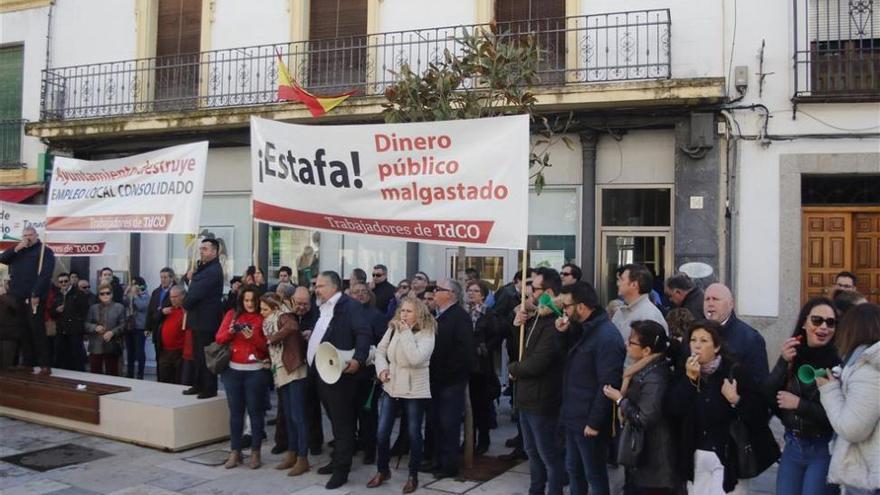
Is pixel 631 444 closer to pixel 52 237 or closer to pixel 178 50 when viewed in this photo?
pixel 52 237

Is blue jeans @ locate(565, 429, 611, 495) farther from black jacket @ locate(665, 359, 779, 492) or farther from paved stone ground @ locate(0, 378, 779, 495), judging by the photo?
paved stone ground @ locate(0, 378, 779, 495)

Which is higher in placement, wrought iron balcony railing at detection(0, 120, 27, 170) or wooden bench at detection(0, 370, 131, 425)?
wrought iron balcony railing at detection(0, 120, 27, 170)

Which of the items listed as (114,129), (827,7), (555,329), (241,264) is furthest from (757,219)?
(114,129)

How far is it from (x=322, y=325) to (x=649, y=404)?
317cm

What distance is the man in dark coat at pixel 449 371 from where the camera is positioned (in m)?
6.53

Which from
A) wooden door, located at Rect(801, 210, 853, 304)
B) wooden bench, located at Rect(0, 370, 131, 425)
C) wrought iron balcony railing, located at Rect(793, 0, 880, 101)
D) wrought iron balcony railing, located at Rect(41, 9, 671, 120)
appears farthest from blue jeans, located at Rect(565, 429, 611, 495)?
wrought iron balcony railing, located at Rect(793, 0, 880, 101)

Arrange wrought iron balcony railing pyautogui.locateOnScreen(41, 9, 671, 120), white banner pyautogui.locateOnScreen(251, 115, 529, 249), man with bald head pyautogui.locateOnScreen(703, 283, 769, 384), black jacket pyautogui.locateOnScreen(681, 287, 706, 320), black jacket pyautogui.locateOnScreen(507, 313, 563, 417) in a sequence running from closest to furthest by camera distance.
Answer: man with bald head pyautogui.locateOnScreen(703, 283, 769, 384) < black jacket pyautogui.locateOnScreen(507, 313, 563, 417) < white banner pyautogui.locateOnScreen(251, 115, 529, 249) < black jacket pyautogui.locateOnScreen(681, 287, 706, 320) < wrought iron balcony railing pyautogui.locateOnScreen(41, 9, 671, 120)

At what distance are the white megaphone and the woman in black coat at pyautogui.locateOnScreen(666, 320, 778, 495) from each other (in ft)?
9.68

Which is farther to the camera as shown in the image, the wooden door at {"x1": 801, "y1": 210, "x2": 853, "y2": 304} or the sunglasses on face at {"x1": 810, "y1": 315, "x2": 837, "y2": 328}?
the wooden door at {"x1": 801, "y1": 210, "x2": 853, "y2": 304}

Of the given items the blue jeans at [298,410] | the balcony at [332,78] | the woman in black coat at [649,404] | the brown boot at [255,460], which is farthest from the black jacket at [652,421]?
the balcony at [332,78]

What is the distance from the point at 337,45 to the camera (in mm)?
13398

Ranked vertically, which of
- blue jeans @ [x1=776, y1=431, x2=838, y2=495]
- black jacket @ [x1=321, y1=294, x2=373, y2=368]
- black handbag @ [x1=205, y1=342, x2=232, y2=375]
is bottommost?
blue jeans @ [x1=776, y1=431, x2=838, y2=495]

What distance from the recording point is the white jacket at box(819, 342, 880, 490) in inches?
147

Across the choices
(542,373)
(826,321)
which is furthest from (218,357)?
(826,321)
